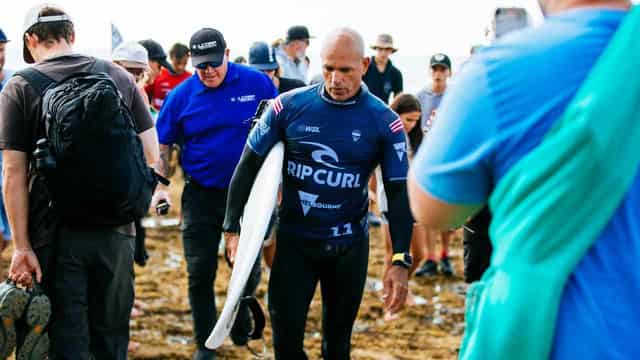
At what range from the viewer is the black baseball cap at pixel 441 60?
8.95 m

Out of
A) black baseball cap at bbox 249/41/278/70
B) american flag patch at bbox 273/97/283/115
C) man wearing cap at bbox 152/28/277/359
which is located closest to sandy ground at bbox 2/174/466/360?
man wearing cap at bbox 152/28/277/359

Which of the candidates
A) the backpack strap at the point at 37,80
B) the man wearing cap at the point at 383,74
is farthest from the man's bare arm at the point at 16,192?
the man wearing cap at the point at 383,74

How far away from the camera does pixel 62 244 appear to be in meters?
4.12

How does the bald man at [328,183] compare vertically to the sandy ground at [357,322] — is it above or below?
above

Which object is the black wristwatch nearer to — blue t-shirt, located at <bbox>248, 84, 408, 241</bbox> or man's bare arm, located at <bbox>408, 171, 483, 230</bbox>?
blue t-shirt, located at <bbox>248, 84, 408, 241</bbox>

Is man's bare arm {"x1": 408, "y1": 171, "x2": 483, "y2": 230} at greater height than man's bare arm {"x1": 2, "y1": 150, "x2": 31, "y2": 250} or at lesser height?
greater

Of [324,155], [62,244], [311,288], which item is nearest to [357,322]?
[311,288]

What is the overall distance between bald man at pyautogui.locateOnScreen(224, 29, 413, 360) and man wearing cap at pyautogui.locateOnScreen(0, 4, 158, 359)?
69 centimetres

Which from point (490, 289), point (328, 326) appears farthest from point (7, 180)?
point (490, 289)

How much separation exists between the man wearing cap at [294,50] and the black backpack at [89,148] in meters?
6.60

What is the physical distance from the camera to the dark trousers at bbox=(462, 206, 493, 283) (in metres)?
4.38

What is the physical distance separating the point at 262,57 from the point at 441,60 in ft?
7.26

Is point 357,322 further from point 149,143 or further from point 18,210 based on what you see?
point 18,210

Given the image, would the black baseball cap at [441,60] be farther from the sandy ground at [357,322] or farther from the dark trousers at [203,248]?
the dark trousers at [203,248]
